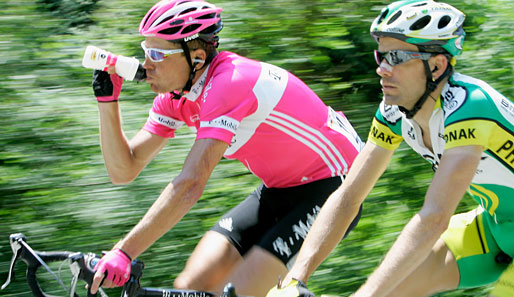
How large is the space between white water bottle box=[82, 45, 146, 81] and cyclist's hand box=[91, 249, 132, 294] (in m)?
1.07

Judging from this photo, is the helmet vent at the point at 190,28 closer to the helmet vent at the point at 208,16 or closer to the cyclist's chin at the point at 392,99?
the helmet vent at the point at 208,16

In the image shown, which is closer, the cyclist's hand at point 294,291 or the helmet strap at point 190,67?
the cyclist's hand at point 294,291

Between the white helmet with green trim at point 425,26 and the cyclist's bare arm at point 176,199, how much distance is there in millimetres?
962

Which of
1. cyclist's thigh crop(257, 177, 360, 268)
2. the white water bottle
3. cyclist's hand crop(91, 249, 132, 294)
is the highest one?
the white water bottle

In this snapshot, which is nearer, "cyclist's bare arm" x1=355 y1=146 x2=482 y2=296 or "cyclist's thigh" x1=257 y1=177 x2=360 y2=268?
"cyclist's bare arm" x1=355 y1=146 x2=482 y2=296

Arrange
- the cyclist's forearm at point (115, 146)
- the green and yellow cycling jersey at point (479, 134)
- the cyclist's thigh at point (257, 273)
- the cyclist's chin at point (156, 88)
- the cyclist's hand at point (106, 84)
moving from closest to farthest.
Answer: the green and yellow cycling jersey at point (479, 134)
the cyclist's thigh at point (257, 273)
the cyclist's chin at point (156, 88)
the cyclist's hand at point (106, 84)
the cyclist's forearm at point (115, 146)

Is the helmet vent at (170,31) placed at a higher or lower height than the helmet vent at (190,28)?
higher

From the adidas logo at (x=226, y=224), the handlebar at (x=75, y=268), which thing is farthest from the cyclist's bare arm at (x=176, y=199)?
the adidas logo at (x=226, y=224)

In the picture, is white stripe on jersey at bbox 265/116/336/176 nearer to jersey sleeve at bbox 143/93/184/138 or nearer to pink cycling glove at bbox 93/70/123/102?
jersey sleeve at bbox 143/93/184/138

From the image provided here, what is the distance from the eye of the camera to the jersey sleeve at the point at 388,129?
335 cm

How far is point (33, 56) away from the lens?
571 centimetres

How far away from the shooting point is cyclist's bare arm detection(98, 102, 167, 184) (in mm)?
3990

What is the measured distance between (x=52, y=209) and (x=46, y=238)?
0.72 ft

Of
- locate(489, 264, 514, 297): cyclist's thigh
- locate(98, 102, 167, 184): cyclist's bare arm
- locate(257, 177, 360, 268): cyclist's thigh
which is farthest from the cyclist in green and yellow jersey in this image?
locate(98, 102, 167, 184): cyclist's bare arm
